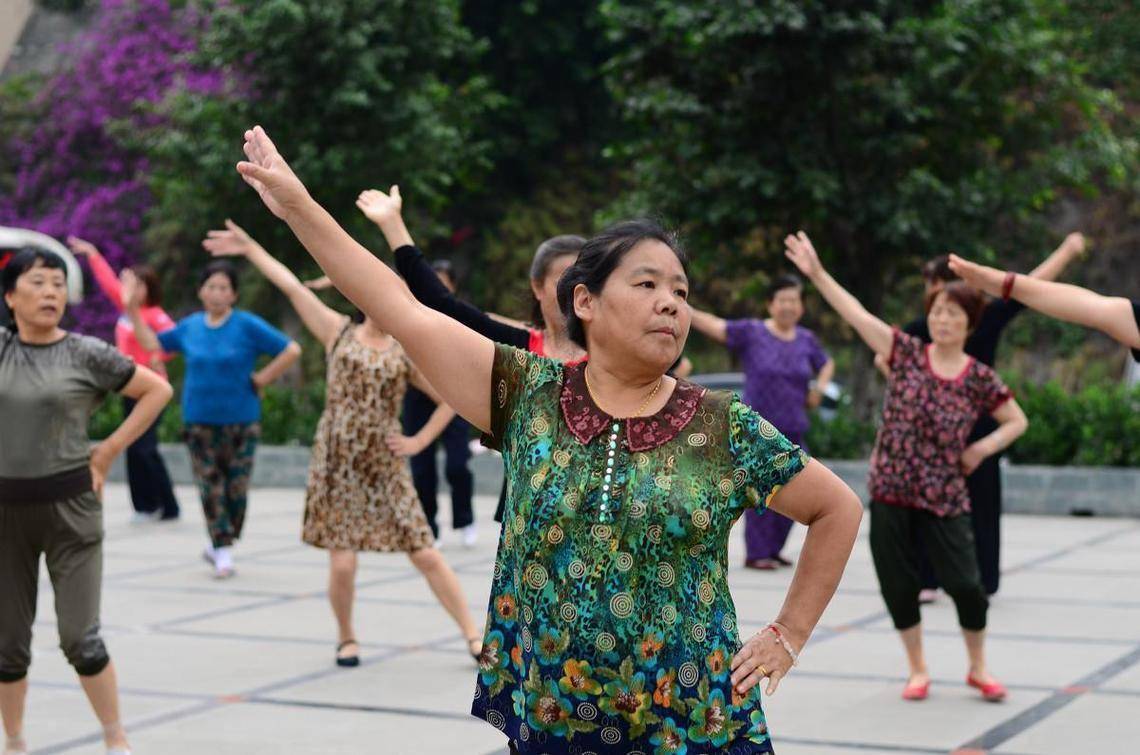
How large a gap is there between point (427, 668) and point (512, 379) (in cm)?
463

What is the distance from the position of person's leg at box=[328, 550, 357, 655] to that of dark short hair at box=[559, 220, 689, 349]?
4.62 metres

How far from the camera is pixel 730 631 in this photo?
3.36 metres

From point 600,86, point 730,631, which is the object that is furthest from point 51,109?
point 730,631

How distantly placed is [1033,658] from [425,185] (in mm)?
15229

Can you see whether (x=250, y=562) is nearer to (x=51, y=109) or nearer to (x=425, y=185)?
(x=425, y=185)

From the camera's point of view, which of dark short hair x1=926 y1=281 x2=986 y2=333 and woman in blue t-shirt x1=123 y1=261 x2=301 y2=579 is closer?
dark short hair x1=926 y1=281 x2=986 y2=333

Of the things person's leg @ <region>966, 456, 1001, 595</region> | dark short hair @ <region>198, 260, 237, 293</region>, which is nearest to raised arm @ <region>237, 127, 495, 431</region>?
person's leg @ <region>966, 456, 1001, 595</region>

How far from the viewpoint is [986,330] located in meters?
8.95

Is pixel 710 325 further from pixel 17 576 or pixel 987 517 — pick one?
pixel 17 576

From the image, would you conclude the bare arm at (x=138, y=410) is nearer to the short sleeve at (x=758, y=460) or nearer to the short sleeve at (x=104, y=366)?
the short sleeve at (x=104, y=366)

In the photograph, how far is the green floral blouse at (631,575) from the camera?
327 centimetres

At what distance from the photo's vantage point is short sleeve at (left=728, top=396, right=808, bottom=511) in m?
3.34

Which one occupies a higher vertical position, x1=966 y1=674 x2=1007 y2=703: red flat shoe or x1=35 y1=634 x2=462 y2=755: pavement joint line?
x1=966 y1=674 x2=1007 y2=703: red flat shoe

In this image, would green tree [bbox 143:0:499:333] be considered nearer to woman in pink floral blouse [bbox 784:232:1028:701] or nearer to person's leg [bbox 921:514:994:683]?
woman in pink floral blouse [bbox 784:232:1028:701]
